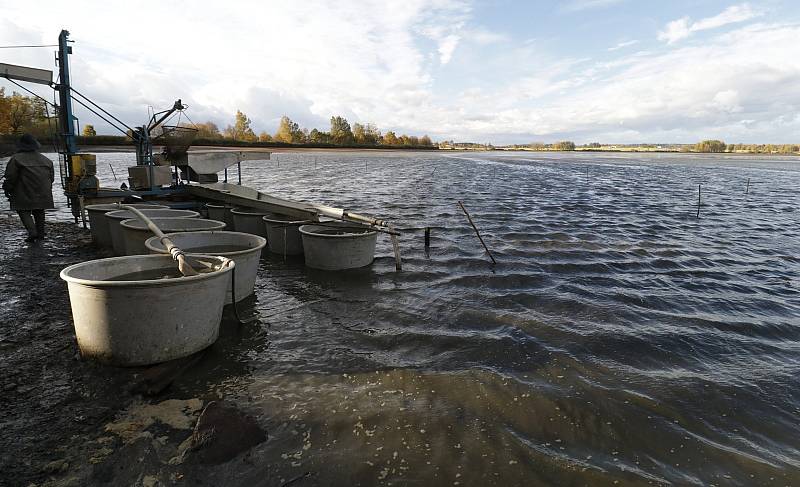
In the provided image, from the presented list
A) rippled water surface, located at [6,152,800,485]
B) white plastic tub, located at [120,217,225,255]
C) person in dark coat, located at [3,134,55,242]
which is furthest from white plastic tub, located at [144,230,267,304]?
person in dark coat, located at [3,134,55,242]

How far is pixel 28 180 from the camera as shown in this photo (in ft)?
31.9

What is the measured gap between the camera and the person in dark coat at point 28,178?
952cm

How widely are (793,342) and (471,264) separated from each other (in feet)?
18.8

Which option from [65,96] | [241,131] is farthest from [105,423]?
[241,131]

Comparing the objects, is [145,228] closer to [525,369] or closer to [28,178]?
[28,178]

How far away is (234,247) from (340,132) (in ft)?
510

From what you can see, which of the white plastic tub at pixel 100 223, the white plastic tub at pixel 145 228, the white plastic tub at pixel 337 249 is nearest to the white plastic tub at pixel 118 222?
the white plastic tub at pixel 100 223

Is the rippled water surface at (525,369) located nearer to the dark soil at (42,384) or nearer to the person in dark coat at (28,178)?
the dark soil at (42,384)

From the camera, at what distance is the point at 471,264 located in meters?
10.2

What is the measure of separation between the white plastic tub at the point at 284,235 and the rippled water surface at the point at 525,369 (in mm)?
317

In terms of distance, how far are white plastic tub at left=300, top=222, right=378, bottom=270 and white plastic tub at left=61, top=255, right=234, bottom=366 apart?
3830 millimetres

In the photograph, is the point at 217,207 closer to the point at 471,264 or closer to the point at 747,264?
the point at 471,264

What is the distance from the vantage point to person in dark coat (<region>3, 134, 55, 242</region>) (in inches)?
375

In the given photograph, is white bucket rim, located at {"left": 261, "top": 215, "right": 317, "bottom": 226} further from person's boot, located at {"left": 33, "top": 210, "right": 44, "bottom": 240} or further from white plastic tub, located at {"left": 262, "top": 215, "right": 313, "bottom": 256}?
person's boot, located at {"left": 33, "top": 210, "right": 44, "bottom": 240}
